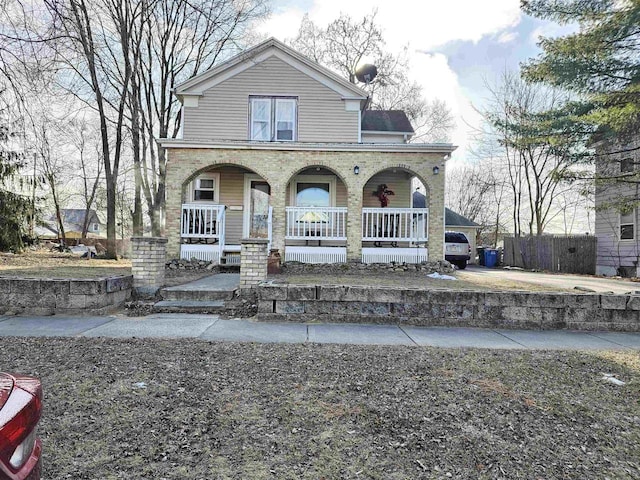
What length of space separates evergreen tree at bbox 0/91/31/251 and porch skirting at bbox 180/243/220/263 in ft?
23.9

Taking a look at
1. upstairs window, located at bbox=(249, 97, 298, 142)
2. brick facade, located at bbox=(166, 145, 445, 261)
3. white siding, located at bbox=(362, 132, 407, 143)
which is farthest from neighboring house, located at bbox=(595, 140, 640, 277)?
upstairs window, located at bbox=(249, 97, 298, 142)

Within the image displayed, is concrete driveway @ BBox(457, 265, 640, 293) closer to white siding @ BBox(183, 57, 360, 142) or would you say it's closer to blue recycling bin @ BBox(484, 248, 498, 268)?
white siding @ BBox(183, 57, 360, 142)

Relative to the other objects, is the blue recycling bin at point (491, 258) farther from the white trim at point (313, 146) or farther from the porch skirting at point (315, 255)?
the porch skirting at point (315, 255)

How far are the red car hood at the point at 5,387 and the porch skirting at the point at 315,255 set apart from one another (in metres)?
9.09

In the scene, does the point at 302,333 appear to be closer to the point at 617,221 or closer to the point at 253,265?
the point at 253,265

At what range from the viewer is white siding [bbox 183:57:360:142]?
1288 cm

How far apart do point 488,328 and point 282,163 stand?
7.31m

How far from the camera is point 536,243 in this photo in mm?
17188

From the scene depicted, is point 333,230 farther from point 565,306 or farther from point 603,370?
point 603,370

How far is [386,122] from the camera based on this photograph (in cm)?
1548

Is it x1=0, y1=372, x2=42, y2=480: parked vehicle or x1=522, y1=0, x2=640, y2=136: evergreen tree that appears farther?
x1=522, y1=0, x2=640, y2=136: evergreen tree

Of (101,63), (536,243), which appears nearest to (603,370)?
(536,243)

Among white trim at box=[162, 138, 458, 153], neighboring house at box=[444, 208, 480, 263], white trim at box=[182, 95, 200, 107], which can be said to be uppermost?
white trim at box=[182, 95, 200, 107]

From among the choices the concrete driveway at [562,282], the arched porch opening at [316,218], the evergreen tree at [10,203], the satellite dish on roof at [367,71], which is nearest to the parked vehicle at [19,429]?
the concrete driveway at [562,282]
